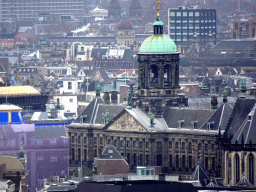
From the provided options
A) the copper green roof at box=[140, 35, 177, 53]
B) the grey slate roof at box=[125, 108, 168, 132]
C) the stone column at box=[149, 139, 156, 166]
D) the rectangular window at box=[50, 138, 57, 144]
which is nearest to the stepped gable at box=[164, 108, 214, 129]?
the grey slate roof at box=[125, 108, 168, 132]

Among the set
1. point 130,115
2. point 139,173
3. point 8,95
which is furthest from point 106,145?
point 8,95

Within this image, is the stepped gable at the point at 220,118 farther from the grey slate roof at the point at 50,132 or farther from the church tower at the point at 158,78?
the grey slate roof at the point at 50,132

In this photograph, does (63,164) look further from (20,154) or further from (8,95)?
(8,95)

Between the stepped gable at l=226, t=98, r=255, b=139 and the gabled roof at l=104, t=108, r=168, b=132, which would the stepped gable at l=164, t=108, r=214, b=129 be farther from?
the stepped gable at l=226, t=98, r=255, b=139

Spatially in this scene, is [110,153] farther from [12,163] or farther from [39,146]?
[39,146]

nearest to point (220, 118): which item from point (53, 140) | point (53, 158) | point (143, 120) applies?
point (143, 120)

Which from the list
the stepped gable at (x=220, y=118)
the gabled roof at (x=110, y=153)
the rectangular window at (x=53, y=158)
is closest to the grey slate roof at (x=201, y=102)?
the stepped gable at (x=220, y=118)
